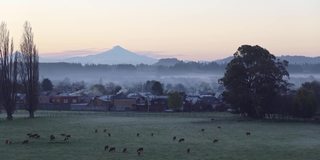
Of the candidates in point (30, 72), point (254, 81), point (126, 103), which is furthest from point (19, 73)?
point (126, 103)

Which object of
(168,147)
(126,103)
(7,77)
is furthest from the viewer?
(126,103)

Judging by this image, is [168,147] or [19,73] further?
[19,73]

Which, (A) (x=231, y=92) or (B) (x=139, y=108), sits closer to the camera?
(A) (x=231, y=92)

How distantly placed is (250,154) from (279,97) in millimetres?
49093

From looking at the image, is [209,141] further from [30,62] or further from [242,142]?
[30,62]

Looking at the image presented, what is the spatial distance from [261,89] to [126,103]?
72.9m

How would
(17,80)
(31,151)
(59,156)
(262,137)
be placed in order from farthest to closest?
(17,80), (262,137), (31,151), (59,156)

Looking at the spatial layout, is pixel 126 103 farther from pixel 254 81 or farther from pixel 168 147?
pixel 168 147

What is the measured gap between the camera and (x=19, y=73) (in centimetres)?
8088

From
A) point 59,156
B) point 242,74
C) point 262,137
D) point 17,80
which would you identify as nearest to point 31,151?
Result: point 59,156

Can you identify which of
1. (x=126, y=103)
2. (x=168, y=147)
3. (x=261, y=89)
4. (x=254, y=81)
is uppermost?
(x=254, y=81)

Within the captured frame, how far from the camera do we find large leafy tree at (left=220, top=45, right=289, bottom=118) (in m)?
79.7

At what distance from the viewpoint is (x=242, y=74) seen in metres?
82.4

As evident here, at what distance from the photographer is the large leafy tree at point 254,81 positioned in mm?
79688
